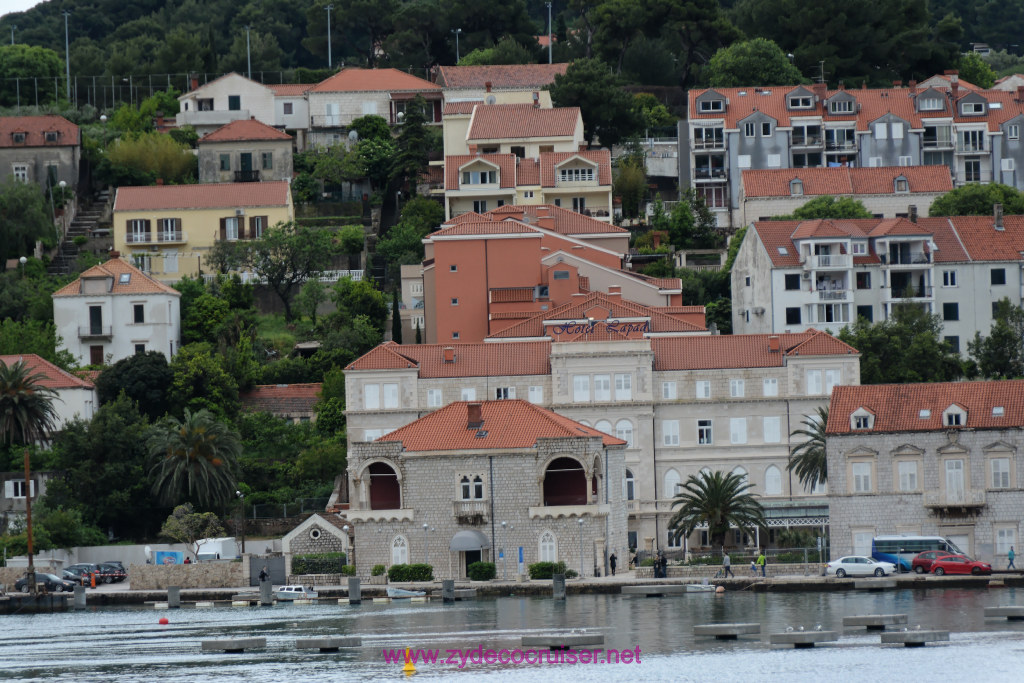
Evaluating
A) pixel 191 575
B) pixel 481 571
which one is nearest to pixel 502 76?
pixel 191 575

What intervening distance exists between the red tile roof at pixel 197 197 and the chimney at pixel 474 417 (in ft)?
123

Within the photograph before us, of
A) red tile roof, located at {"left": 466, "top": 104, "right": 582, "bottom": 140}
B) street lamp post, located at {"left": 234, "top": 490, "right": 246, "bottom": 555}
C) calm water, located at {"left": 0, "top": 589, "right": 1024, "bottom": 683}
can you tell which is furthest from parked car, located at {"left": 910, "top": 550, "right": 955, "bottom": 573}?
red tile roof, located at {"left": 466, "top": 104, "right": 582, "bottom": 140}

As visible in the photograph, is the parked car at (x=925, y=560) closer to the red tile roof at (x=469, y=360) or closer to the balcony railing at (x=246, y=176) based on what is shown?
the red tile roof at (x=469, y=360)

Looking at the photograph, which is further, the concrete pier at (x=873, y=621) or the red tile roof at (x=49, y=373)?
the red tile roof at (x=49, y=373)

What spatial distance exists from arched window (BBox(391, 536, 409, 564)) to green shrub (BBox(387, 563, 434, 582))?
72 centimetres

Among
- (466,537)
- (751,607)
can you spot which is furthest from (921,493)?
(466,537)

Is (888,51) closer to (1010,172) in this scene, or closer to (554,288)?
(1010,172)

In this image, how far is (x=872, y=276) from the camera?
359ft

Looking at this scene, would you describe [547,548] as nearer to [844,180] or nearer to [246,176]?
[844,180]

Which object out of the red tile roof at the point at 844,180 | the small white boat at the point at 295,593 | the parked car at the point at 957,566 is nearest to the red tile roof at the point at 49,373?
the small white boat at the point at 295,593

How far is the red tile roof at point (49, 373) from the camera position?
325 ft

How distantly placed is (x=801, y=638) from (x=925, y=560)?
59.6 feet

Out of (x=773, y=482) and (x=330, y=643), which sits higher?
(x=773, y=482)

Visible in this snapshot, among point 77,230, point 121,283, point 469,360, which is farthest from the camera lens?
point 77,230
